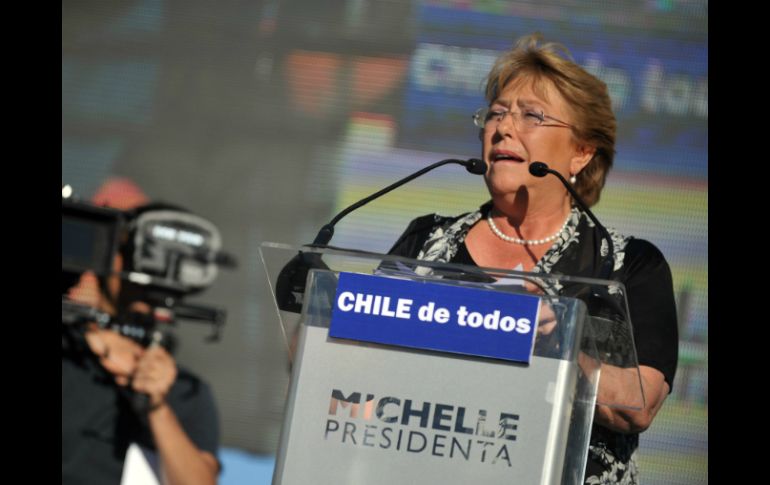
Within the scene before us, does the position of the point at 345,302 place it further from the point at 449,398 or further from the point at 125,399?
the point at 125,399

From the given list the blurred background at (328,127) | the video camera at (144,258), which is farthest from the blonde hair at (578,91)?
the video camera at (144,258)

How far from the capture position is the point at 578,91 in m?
2.38

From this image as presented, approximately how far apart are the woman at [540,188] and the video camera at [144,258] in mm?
1197

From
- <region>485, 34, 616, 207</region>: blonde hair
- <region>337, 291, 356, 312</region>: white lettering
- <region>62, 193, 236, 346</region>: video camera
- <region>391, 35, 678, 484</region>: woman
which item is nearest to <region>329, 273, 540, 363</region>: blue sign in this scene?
<region>337, 291, 356, 312</region>: white lettering

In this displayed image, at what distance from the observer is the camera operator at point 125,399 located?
327 cm

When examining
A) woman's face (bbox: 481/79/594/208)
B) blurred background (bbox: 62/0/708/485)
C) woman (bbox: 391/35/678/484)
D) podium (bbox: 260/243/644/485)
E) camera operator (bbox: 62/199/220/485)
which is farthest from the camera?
camera operator (bbox: 62/199/220/485)

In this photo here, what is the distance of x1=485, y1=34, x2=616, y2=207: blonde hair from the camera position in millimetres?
2375

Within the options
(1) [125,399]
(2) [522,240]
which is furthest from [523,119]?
(1) [125,399]

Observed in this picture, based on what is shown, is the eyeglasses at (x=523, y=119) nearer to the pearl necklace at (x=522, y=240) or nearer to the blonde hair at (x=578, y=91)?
the blonde hair at (x=578, y=91)

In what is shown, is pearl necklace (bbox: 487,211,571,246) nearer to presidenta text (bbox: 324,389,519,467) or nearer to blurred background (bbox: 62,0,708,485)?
blurred background (bbox: 62,0,708,485)

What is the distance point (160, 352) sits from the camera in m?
3.38

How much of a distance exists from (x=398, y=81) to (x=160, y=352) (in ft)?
3.99

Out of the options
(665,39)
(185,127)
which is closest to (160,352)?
(185,127)

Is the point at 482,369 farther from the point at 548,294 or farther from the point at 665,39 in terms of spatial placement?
the point at 665,39
